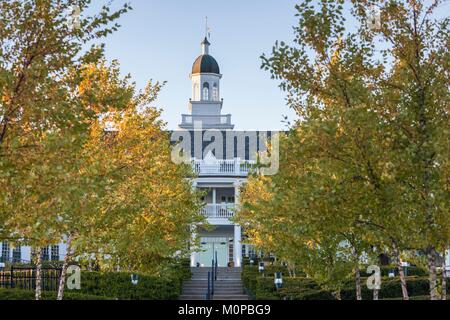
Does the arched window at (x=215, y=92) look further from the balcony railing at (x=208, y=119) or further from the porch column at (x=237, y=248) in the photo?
the porch column at (x=237, y=248)

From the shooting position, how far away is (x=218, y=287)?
32.5 metres

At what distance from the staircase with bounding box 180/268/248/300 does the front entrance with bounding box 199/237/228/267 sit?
11.7 metres

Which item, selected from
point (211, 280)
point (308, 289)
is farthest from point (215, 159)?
point (308, 289)

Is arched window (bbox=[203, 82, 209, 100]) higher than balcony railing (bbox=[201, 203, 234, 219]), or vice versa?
arched window (bbox=[203, 82, 209, 100])

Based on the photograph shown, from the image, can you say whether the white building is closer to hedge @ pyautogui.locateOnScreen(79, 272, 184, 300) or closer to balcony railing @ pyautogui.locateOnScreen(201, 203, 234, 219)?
balcony railing @ pyautogui.locateOnScreen(201, 203, 234, 219)

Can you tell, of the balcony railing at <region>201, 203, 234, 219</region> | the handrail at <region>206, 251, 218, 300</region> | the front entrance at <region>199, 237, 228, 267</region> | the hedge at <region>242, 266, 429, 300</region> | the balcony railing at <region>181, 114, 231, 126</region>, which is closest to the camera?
the hedge at <region>242, 266, 429, 300</region>

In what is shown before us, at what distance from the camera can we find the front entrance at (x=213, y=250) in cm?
5178

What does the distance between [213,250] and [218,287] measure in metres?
19.4

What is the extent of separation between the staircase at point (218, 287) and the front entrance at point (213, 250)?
11.7 meters

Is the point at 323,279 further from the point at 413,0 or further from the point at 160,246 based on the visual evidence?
the point at 413,0

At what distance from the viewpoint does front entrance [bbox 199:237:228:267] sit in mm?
51781

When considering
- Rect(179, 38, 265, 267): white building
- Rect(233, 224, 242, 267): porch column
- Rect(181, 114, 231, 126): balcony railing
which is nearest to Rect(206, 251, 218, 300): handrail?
Rect(179, 38, 265, 267): white building

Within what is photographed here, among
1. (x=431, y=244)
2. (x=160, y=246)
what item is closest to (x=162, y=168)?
(x=160, y=246)

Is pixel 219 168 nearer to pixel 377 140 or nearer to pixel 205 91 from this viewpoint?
pixel 205 91
